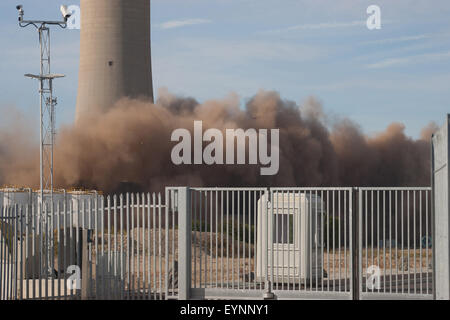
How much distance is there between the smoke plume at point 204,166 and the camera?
46938 mm

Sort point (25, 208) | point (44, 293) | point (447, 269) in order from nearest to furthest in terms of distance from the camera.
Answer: point (447, 269)
point (25, 208)
point (44, 293)

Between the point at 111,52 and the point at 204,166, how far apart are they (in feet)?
31.3

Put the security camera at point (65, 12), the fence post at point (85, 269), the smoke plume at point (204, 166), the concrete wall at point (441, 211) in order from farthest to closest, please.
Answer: the smoke plume at point (204, 166) → the security camera at point (65, 12) → the fence post at point (85, 269) → the concrete wall at point (441, 211)

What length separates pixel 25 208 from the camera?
41.6 ft

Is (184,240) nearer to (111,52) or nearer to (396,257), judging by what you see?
(396,257)

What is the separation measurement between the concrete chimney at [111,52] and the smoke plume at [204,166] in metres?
1.06

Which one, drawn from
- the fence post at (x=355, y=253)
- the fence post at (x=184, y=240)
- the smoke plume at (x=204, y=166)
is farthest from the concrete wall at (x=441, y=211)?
the smoke plume at (x=204, y=166)

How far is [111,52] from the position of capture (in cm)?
4888

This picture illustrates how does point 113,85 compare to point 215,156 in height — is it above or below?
above

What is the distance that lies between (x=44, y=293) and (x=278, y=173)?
1474 inches

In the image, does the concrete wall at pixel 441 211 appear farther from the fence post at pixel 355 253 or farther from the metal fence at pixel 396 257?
the fence post at pixel 355 253

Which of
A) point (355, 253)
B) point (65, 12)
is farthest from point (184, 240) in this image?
point (65, 12)
